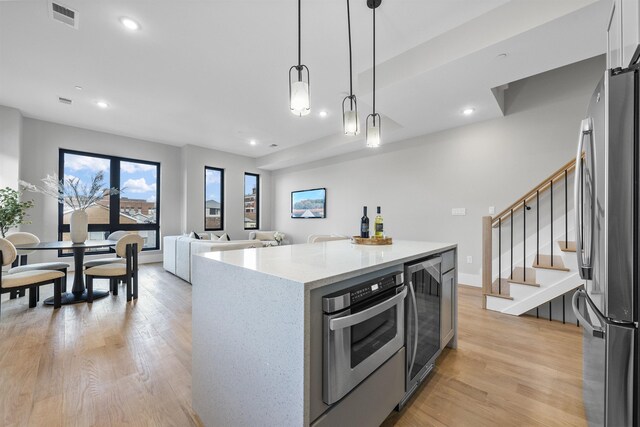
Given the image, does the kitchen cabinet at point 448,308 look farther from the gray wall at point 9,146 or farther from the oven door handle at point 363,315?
the gray wall at point 9,146

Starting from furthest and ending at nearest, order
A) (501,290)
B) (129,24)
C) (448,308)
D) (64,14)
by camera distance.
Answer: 1. (501,290)
2. (129,24)
3. (64,14)
4. (448,308)

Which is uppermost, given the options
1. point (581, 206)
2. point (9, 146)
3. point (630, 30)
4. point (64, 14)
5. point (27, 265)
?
point (64, 14)

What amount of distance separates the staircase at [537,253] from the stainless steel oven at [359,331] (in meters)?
2.28

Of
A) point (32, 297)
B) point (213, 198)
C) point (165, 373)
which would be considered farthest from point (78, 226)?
point (213, 198)

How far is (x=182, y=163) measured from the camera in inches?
260

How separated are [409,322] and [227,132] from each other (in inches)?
208

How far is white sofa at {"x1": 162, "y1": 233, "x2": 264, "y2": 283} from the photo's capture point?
3912 millimetres

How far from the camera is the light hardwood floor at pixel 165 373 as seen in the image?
1.49 meters

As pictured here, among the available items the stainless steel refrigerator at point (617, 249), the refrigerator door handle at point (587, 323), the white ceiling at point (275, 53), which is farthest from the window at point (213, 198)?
the stainless steel refrigerator at point (617, 249)

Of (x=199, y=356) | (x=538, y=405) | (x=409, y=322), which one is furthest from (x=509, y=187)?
(x=199, y=356)

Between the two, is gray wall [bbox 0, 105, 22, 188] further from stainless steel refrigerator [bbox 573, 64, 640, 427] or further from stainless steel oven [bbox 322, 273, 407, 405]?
stainless steel refrigerator [bbox 573, 64, 640, 427]

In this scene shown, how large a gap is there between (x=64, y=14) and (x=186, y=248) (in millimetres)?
3172

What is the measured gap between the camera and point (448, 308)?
2086 millimetres

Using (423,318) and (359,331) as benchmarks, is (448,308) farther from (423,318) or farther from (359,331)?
(359,331)
